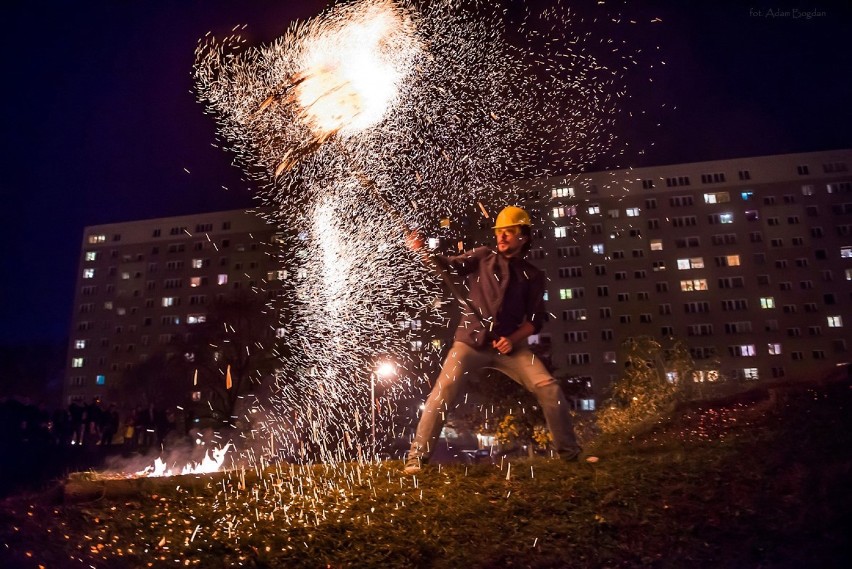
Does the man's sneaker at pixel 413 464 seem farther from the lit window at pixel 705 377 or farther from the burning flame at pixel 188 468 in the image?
the lit window at pixel 705 377

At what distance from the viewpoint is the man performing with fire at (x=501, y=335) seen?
6.46 m

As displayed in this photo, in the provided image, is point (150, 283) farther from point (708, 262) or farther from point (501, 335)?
point (501, 335)

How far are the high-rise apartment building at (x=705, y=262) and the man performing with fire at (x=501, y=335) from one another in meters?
64.0

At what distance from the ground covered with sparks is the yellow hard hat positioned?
2.72 metres

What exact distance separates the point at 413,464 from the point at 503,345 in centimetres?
162

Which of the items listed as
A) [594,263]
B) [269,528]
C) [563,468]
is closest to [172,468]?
[269,528]

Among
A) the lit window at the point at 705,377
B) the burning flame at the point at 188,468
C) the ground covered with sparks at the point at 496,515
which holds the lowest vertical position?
the ground covered with sparks at the point at 496,515

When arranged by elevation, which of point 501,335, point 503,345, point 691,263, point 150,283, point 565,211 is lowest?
point 503,345

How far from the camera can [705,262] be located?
77562mm

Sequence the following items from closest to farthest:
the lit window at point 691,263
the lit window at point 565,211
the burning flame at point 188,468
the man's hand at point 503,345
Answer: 1. the man's hand at point 503,345
2. the burning flame at point 188,468
3. the lit window at point 691,263
4. the lit window at point 565,211

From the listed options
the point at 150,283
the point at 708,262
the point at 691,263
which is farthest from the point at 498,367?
the point at 150,283

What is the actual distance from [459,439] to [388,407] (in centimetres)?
1766

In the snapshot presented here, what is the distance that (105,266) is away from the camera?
3767 inches

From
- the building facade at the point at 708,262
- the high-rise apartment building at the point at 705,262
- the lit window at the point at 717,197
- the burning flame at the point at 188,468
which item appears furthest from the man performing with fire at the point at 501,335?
the lit window at the point at 717,197
